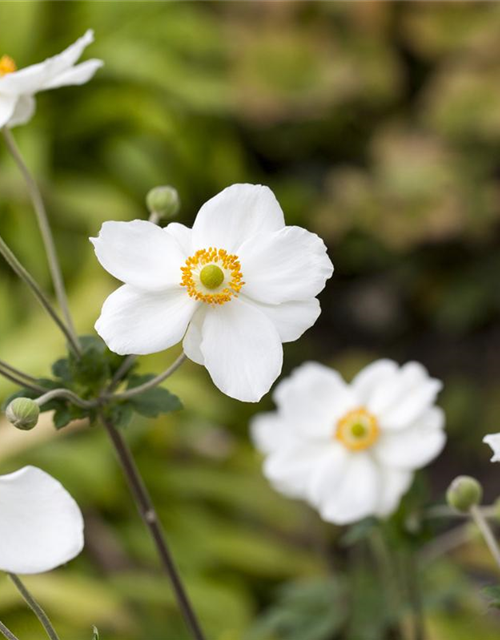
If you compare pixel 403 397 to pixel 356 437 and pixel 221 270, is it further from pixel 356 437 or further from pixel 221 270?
pixel 221 270

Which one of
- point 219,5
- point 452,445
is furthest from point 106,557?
point 219,5

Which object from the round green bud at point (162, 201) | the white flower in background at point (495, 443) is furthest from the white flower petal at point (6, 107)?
the white flower in background at point (495, 443)

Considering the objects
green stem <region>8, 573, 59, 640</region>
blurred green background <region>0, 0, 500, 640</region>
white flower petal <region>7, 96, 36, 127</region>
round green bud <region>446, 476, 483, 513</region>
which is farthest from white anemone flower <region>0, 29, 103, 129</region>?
blurred green background <region>0, 0, 500, 640</region>

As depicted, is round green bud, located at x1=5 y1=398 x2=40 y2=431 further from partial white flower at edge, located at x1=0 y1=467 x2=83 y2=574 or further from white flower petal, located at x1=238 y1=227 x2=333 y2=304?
white flower petal, located at x1=238 y1=227 x2=333 y2=304

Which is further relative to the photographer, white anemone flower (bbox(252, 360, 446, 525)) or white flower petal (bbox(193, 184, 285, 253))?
white anemone flower (bbox(252, 360, 446, 525))

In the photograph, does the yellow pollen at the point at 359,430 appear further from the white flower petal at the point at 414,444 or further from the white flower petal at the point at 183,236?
the white flower petal at the point at 183,236

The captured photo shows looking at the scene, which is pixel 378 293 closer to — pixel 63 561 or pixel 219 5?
pixel 219 5

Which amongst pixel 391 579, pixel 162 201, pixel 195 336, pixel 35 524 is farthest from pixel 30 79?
pixel 391 579
